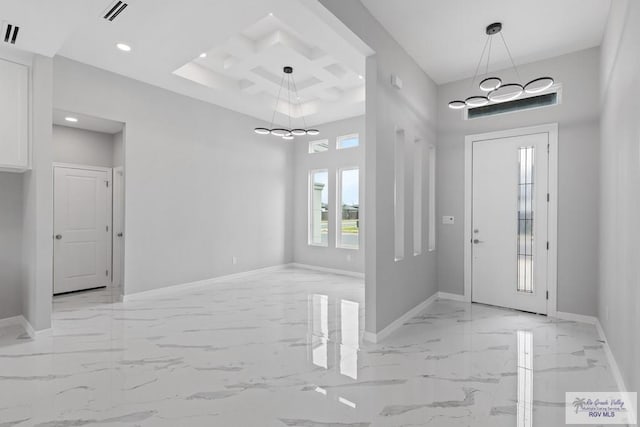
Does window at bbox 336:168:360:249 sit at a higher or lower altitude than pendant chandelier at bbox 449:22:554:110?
lower

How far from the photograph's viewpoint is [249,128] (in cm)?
690

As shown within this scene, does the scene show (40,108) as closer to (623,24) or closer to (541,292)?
(623,24)

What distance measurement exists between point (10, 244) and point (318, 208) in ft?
17.7

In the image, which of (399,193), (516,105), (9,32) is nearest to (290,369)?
(399,193)

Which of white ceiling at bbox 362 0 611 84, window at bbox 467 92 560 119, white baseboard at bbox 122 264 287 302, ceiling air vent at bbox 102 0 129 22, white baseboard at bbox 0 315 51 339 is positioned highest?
white ceiling at bbox 362 0 611 84

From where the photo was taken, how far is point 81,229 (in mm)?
5637

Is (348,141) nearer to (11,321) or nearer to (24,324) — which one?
(24,324)

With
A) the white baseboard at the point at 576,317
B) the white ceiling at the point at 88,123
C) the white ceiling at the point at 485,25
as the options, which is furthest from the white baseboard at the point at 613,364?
the white ceiling at the point at 88,123

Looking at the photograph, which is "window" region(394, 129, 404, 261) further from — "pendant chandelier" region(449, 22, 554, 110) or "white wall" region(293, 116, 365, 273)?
"white wall" region(293, 116, 365, 273)

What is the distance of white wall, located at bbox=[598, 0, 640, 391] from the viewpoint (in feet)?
6.96

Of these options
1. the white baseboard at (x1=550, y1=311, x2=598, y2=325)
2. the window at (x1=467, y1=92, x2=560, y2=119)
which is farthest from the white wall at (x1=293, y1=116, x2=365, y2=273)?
the white baseboard at (x1=550, y1=311, x2=598, y2=325)

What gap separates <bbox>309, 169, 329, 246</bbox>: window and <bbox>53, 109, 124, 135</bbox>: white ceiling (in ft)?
13.4

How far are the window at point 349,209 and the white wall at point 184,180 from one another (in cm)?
149

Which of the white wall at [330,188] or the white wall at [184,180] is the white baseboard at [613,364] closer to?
the white wall at [330,188]
